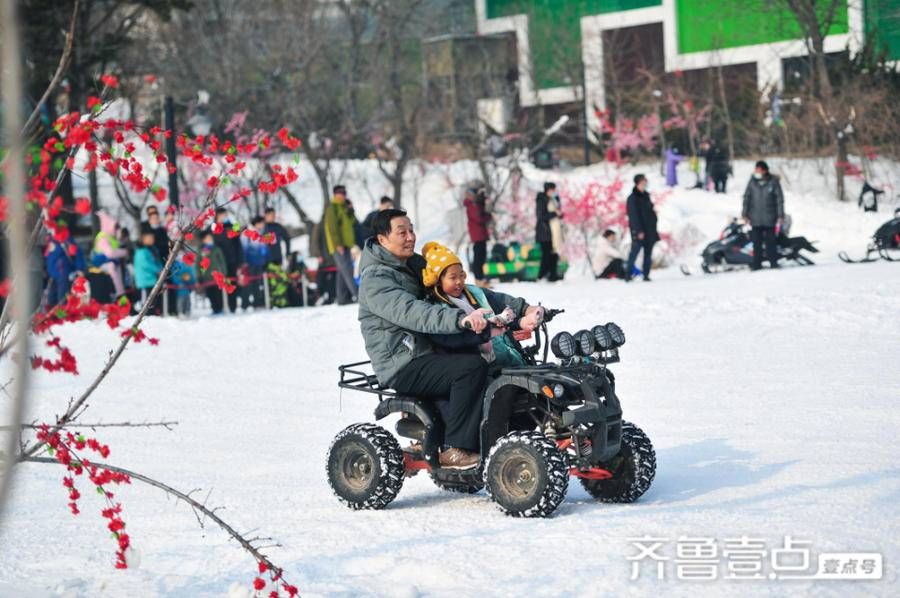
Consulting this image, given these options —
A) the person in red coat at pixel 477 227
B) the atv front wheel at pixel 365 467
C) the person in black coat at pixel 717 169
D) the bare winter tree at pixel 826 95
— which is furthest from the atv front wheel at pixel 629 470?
the person in black coat at pixel 717 169

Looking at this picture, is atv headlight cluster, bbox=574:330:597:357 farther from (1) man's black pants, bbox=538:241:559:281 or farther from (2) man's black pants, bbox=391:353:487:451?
(1) man's black pants, bbox=538:241:559:281

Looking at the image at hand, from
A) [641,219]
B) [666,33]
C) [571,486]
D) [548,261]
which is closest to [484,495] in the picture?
[571,486]

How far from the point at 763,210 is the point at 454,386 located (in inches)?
607

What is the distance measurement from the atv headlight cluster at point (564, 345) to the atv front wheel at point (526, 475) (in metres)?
0.51

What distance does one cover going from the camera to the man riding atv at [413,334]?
773 cm

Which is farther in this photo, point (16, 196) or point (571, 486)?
point (571, 486)

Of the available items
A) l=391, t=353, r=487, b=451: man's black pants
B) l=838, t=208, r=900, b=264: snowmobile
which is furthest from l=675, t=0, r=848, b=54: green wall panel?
l=391, t=353, r=487, b=451: man's black pants

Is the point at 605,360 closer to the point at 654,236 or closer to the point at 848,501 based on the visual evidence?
the point at 848,501

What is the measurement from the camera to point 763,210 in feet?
73.2

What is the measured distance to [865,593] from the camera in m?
5.78

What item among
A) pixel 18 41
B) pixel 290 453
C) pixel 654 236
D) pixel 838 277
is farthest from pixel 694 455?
pixel 654 236

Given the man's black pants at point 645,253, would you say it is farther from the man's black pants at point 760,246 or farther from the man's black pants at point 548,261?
the man's black pants at point 760,246

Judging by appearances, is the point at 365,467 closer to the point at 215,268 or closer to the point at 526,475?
the point at 526,475

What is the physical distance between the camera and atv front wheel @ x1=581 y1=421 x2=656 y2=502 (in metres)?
7.90
